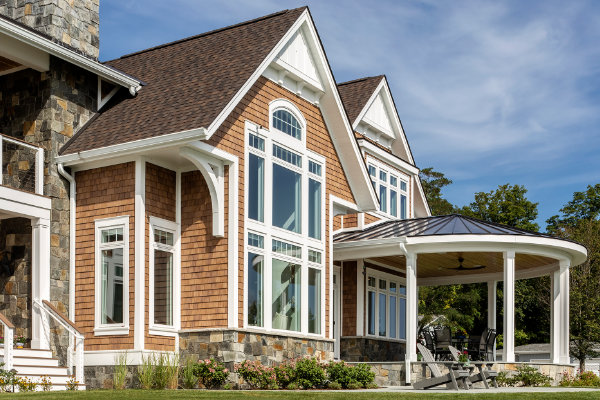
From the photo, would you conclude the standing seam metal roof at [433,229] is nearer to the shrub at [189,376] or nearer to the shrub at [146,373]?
the shrub at [189,376]

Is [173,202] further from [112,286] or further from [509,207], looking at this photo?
[509,207]

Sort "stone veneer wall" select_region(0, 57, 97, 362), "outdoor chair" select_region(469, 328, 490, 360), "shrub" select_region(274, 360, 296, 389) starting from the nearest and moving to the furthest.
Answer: "stone veneer wall" select_region(0, 57, 97, 362), "shrub" select_region(274, 360, 296, 389), "outdoor chair" select_region(469, 328, 490, 360)

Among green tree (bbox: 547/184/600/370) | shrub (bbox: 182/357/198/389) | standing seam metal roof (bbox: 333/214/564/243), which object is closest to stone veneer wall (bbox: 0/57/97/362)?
shrub (bbox: 182/357/198/389)

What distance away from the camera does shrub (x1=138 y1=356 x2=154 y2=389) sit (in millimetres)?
14945

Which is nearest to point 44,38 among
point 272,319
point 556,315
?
point 272,319

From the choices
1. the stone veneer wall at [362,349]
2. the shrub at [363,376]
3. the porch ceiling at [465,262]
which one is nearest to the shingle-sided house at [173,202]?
the shrub at [363,376]

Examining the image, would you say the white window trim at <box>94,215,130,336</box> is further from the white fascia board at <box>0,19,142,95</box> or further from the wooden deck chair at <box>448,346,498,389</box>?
the wooden deck chair at <box>448,346,498,389</box>

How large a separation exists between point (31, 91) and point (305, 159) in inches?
236

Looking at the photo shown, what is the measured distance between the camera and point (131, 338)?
50.9ft

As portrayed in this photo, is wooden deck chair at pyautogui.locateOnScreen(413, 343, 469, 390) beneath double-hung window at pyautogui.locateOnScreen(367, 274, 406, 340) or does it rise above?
beneath

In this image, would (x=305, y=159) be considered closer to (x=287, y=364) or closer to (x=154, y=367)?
(x=287, y=364)

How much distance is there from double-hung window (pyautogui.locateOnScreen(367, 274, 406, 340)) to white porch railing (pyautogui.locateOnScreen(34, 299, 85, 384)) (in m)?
9.53

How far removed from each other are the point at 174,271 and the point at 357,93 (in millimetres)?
11130

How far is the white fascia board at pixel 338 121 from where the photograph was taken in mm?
17609
